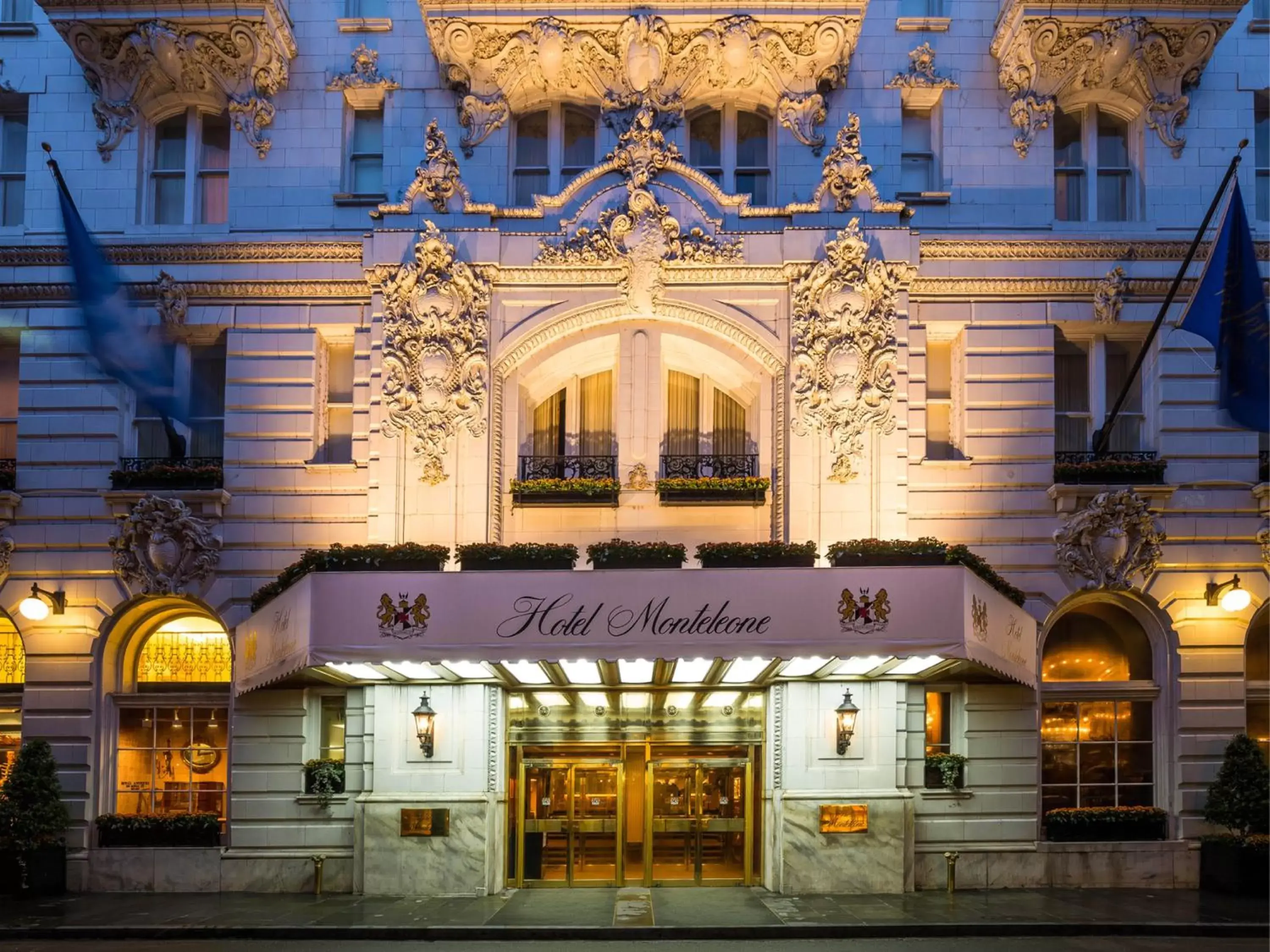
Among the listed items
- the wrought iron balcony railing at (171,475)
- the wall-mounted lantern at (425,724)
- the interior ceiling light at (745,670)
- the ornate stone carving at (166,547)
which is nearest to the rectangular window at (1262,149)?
the interior ceiling light at (745,670)

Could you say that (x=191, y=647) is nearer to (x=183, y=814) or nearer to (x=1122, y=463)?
(x=183, y=814)

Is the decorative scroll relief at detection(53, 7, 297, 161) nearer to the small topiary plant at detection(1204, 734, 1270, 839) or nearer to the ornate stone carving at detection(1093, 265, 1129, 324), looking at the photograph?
the ornate stone carving at detection(1093, 265, 1129, 324)

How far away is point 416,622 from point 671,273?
8046 mm

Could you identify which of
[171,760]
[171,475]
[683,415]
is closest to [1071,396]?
[683,415]

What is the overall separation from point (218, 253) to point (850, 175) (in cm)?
1126

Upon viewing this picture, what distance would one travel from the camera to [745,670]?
959 inches

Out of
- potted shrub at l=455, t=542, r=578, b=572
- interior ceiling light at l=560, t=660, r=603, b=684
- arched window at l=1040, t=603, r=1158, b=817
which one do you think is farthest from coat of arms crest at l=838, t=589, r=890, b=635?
arched window at l=1040, t=603, r=1158, b=817

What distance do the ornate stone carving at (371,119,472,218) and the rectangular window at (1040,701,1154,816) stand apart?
13709 mm

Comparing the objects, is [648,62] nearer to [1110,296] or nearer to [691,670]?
[1110,296]

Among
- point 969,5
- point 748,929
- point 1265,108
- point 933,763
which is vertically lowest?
point 748,929

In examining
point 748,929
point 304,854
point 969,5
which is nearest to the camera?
point 748,929

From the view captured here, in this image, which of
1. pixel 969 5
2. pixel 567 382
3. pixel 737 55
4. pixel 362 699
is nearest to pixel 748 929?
pixel 362 699

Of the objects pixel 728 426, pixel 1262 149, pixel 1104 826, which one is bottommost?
pixel 1104 826

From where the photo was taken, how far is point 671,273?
26172mm
